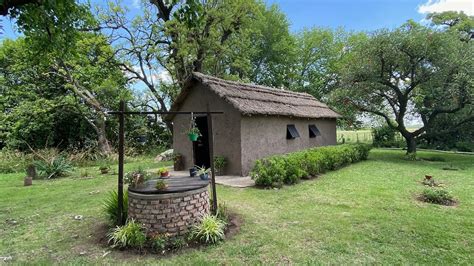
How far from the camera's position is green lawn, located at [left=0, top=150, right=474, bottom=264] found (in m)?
4.37

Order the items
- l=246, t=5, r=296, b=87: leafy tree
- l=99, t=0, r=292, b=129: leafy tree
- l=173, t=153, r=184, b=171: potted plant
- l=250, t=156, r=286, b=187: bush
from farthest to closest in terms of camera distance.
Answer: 1. l=246, t=5, r=296, b=87: leafy tree
2. l=99, t=0, r=292, b=129: leafy tree
3. l=173, t=153, r=184, b=171: potted plant
4. l=250, t=156, r=286, b=187: bush

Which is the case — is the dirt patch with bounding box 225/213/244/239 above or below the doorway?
below

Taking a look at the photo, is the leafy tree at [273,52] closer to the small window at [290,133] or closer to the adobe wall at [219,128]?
the small window at [290,133]

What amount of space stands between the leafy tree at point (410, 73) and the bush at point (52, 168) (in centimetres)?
1504

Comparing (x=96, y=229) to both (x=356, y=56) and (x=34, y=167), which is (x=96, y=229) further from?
(x=356, y=56)

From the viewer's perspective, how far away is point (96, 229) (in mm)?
5680

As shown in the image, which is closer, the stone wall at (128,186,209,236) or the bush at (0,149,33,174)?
the stone wall at (128,186,209,236)

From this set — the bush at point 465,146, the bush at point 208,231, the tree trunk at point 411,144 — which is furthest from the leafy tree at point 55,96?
the bush at point 465,146

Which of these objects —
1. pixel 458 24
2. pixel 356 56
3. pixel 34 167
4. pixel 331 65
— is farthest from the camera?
pixel 331 65

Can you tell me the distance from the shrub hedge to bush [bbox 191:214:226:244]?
3820 mm

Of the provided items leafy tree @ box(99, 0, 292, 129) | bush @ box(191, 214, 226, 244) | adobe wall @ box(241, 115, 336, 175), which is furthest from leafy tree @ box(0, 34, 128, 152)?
bush @ box(191, 214, 226, 244)

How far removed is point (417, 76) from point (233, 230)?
13957 mm

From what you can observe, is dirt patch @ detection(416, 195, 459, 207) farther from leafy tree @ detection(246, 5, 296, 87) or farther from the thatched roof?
leafy tree @ detection(246, 5, 296, 87)

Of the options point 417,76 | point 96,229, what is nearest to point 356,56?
point 417,76
